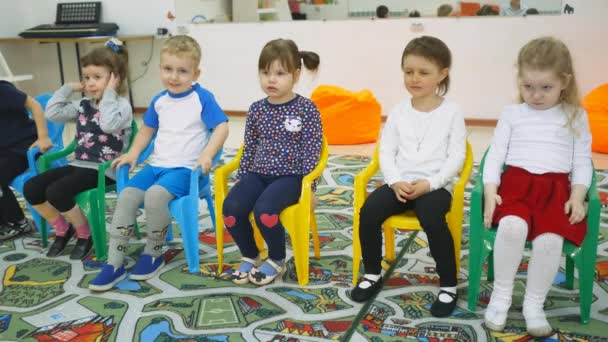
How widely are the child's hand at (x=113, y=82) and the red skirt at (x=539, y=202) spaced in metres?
1.54

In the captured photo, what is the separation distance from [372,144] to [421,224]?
2.60m

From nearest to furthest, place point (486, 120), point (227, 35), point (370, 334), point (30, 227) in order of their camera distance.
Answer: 1. point (370, 334)
2. point (30, 227)
3. point (486, 120)
4. point (227, 35)

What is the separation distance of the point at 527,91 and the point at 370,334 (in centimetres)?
88

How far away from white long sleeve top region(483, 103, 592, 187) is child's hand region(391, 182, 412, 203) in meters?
0.24

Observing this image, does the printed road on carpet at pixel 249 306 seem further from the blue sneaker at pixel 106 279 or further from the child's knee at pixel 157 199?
the child's knee at pixel 157 199

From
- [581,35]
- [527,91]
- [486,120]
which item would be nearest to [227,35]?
[486,120]

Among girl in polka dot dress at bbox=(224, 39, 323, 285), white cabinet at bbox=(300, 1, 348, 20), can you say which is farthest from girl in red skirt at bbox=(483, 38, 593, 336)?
white cabinet at bbox=(300, 1, 348, 20)

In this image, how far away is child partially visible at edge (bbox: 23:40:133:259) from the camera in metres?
2.33

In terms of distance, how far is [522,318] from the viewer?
182 cm

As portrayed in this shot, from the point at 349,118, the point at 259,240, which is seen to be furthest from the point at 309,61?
the point at 349,118

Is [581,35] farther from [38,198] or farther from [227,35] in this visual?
[38,198]

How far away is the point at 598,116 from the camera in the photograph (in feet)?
13.1

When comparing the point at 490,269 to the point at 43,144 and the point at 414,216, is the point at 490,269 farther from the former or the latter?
the point at 43,144

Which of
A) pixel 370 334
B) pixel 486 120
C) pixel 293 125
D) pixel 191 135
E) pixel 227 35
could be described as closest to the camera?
pixel 370 334
